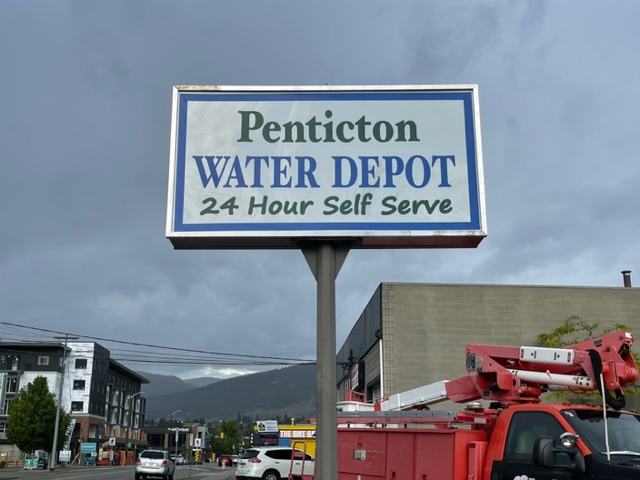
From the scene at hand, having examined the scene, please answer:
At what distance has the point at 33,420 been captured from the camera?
60688 millimetres

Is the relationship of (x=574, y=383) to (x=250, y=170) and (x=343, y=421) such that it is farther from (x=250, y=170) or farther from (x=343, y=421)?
(x=250, y=170)

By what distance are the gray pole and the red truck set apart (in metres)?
2.00

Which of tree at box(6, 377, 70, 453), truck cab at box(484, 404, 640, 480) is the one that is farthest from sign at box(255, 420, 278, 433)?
truck cab at box(484, 404, 640, 480)

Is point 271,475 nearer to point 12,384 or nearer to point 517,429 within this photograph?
point 517,429

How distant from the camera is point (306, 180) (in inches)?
251

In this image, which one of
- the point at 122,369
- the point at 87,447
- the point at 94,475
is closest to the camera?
the point at 94,475

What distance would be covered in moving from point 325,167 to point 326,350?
1774 mm

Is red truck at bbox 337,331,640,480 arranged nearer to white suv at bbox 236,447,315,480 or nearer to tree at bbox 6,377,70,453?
white suv at bbox 236,447,315,480

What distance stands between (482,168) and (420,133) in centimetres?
70

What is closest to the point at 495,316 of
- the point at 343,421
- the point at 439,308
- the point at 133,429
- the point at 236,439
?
the point at 439,308

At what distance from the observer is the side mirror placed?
6059 mm

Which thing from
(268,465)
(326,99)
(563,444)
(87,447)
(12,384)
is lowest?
(87,447)

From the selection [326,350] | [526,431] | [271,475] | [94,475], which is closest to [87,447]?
[94,475]

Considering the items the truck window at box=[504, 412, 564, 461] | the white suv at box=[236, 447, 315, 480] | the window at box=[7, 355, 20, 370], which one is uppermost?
the window at box=[7, 355, 20, 370]
